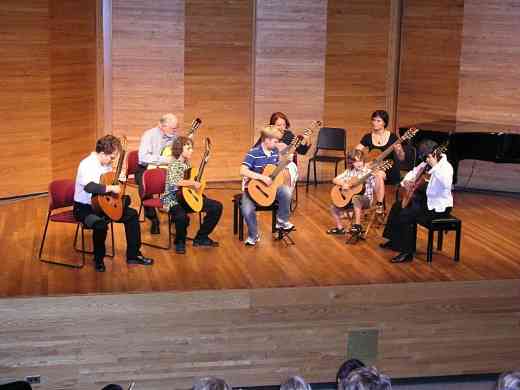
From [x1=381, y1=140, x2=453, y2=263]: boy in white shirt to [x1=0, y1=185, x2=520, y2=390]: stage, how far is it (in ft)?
0.87

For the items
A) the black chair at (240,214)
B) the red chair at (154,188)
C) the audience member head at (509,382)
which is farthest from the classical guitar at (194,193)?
the audience member head at (509,382)

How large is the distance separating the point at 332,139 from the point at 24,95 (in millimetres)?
3652

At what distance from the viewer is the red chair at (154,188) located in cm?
840

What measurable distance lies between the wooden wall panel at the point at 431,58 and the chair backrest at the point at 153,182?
4547 mm

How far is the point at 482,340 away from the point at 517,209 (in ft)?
11.7

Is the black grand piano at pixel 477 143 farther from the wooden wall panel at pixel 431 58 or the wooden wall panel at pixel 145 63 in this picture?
the wooden wall panel at pixel 145 63

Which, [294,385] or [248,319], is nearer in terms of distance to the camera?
[294,385]

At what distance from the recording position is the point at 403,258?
814cm

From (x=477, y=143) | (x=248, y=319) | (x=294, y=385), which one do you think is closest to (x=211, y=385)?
(x=294, y=385)

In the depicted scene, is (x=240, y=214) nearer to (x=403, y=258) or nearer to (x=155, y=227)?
(x=155, y=227)

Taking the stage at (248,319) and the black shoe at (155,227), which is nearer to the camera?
the stage at (248,319)

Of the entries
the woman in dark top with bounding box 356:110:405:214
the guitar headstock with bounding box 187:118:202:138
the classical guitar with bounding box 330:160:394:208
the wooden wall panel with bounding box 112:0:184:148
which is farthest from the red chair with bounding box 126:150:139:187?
the woman in dark top with bounding box 356:110:405:214

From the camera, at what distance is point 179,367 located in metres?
6.97

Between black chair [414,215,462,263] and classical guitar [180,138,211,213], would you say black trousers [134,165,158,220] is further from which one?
black chair [414,215,462,263]
